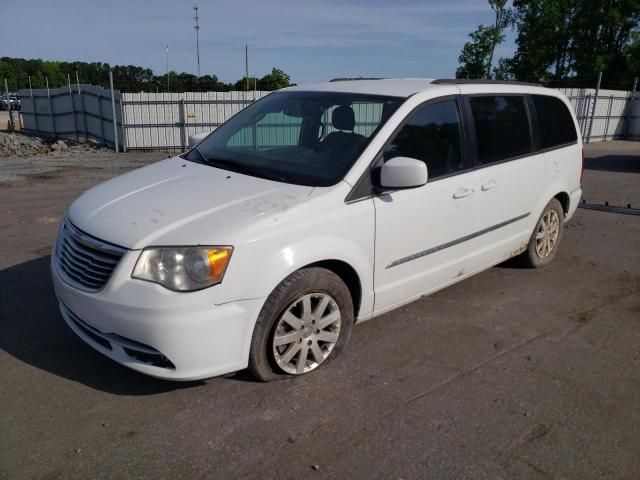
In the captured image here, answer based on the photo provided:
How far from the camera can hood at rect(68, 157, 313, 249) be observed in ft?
9.75

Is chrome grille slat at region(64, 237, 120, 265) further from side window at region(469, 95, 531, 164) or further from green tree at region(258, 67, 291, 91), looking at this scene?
green tree at region(258, 67, 291, 91)

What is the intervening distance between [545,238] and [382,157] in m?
2.73

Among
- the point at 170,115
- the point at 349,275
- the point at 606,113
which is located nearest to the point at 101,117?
the point at 170,115

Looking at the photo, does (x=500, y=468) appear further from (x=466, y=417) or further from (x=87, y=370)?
(x=87, y=370)

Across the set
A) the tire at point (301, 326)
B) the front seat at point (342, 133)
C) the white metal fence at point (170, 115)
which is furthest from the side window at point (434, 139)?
the white metal fence at point (170, 115)

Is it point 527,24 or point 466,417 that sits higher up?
point 527,24

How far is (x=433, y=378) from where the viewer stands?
3.48 metres

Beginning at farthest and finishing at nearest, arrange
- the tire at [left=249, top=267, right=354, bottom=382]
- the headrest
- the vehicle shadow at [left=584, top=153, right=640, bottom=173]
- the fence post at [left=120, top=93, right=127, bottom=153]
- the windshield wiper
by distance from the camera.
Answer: the fence post at [left=120, top=93, right=127, bottom=153] < the vehicle shadow at [left=584, top=153, right=640, bottom=173] < the headrest < the windshield wiper < the tire at [left=249, top=267, right=354, bottom=382]

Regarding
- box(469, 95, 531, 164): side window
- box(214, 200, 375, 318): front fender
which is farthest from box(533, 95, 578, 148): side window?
box(214, 200, 375, 318): front fender

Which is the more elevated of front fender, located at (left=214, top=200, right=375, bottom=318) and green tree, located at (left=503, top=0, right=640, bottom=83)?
green tree, located at (left=503, top=0, right=640, bottom=83)

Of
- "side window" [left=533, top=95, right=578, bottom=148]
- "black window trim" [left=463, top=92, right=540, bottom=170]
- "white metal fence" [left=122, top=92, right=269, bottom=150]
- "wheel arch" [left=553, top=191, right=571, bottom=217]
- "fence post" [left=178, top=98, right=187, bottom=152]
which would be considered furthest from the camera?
"fence post" [left=178, top=98, right=187, bottom=152]

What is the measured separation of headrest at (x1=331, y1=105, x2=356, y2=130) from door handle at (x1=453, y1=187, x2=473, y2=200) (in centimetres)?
93

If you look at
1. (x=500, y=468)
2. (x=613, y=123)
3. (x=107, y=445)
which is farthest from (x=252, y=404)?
(x=613, y=123)

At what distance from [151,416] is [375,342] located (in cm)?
164
